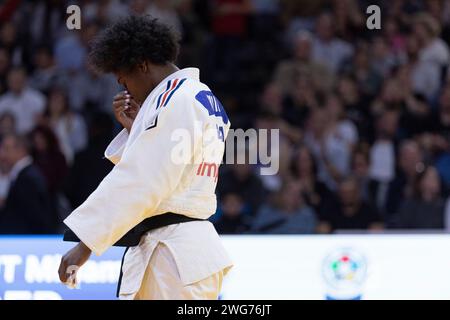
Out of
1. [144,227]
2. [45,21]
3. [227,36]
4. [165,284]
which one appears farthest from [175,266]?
[227,36]

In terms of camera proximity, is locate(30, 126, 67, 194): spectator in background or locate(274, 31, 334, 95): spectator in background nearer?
locate(30, 126, 67, 194): spectator in background

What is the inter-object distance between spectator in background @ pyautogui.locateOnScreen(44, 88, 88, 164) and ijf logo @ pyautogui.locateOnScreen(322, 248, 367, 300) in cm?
399

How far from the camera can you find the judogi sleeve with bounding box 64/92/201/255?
456cm

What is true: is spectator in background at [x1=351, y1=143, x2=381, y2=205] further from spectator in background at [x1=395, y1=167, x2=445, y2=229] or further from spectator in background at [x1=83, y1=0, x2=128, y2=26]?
spectator in background at [x1=83, y1=0, x2=128, y2=26]

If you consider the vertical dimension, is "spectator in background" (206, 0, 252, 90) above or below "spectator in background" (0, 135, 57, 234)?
above

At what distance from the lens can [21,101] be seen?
11.0 meters

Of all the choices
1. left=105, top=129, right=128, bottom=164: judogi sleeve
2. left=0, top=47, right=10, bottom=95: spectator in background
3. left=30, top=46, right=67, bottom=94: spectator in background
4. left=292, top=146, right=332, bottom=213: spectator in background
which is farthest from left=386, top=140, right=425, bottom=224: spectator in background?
left=105, top=129, right=128, bottom=164: judogi sleeve

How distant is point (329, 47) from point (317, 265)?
496cm

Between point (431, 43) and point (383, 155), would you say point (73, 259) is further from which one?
point (431, 43)

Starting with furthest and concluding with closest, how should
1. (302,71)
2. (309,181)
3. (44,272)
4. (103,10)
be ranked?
1. (302,71)
2. (103,10)
3. (309,181)
4. (44,272)

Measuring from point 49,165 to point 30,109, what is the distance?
1061 mm

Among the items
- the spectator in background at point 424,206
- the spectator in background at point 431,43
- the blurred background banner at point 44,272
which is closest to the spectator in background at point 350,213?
the spectator in background at point 424,206

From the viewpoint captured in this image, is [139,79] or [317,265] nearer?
[139,79]

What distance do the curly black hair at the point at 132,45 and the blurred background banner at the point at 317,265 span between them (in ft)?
9.10
